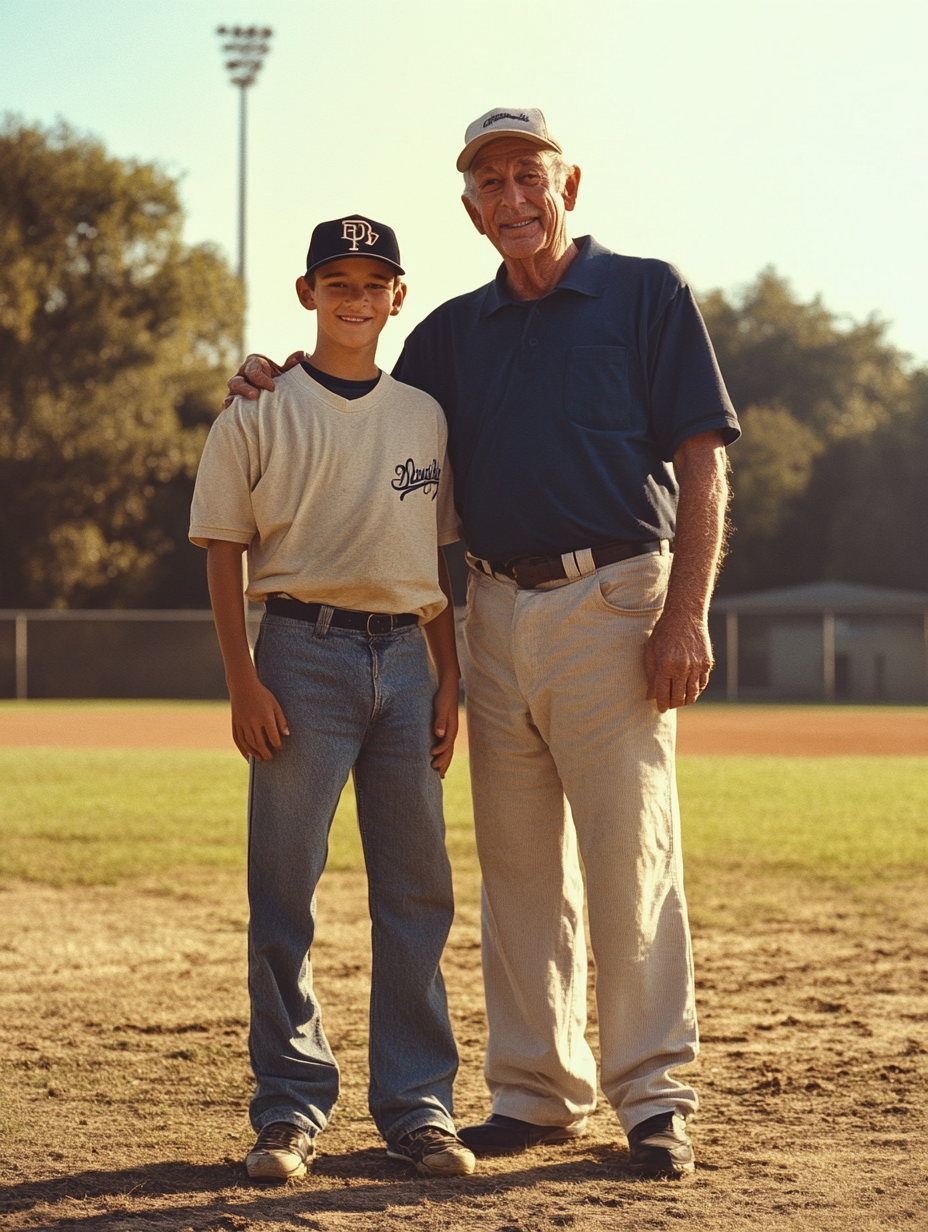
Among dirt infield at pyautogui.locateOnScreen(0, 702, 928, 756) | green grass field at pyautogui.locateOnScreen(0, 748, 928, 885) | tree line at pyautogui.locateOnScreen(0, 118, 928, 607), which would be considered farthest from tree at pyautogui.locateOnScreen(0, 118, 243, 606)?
green grass field at pyautogui.locateOnScreen(0, 748, 928, 885)

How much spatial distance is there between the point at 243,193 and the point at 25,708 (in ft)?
35.7

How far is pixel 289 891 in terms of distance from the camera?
126 inches

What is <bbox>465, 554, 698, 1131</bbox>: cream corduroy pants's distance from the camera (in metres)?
3.29

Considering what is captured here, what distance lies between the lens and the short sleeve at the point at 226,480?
10.4ft

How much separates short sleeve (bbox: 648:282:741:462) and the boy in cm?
56

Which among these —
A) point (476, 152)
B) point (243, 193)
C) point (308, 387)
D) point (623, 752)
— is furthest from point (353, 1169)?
point (243, 193)

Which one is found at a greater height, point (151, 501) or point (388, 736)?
point (151, 501)

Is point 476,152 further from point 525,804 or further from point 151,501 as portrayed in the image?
point 151,501

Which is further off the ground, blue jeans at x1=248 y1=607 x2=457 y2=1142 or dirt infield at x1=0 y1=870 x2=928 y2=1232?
blue jeans at x1=248 y1=607 x2=457 y2=1142

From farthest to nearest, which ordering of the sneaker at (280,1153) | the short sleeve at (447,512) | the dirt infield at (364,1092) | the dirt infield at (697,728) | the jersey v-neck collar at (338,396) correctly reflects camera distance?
the dirt infield at (697,728)
the short sleeve at (447,512)
the jersey v-neck collar at (338,396)
the sneaker at (280,1153)
the dirt infield at (364,1092)

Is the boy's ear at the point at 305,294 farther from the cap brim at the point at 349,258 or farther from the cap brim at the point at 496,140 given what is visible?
the cap brim at the point at 496,140

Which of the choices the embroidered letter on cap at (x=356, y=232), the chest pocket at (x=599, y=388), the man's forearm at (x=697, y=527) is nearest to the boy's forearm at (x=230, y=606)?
the embroidered letter on cap at (x=356, y=232)

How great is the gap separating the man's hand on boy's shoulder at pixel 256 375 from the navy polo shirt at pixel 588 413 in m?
0.43

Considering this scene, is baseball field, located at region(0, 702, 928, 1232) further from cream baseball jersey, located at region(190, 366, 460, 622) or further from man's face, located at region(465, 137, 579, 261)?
man's face, located at region(465, 137, 579, 261)
